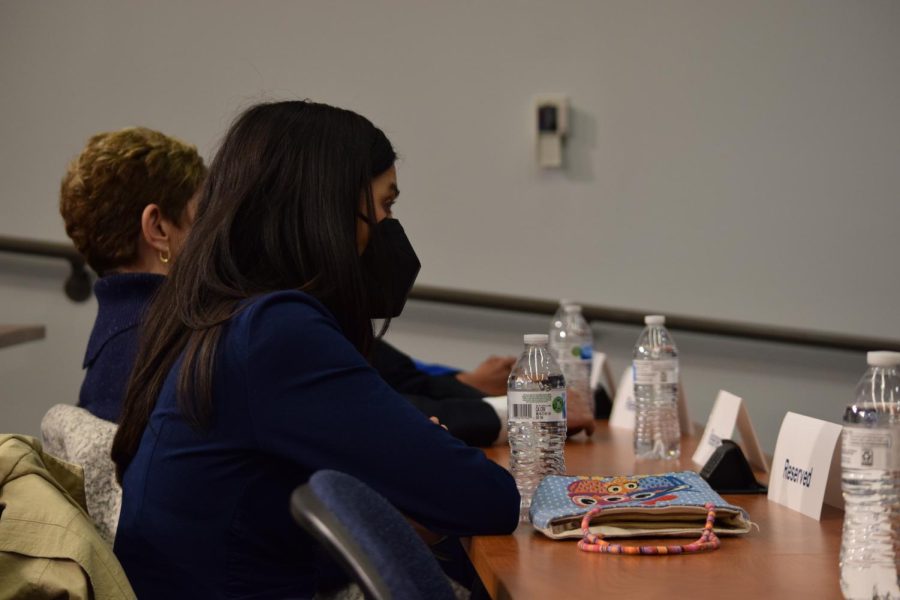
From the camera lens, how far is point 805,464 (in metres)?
1.73

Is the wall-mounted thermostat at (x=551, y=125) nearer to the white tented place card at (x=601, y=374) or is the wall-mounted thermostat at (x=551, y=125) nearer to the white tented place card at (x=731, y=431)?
the white tented place card at (x=601, y=374)

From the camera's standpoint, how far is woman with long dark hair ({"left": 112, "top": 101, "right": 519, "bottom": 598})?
1396mm

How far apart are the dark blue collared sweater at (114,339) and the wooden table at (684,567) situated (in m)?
0.84

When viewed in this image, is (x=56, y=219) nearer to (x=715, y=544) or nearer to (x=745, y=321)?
(x=745, y=321)

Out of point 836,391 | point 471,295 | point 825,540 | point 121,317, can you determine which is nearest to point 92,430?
point 121,317

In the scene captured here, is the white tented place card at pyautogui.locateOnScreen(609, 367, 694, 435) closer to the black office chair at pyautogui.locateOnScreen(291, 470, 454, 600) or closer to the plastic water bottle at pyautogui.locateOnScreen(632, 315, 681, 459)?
the plastic water bottle at pyautogui.locateOnScreen(632, 315, 681, 459)

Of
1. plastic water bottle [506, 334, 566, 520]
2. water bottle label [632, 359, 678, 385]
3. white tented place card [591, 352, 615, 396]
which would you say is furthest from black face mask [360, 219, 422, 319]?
white tented place card [591, 352, 615, 396]

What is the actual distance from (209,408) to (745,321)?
317 centimetres

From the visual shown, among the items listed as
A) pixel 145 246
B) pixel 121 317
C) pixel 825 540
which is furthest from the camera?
pixel 145 246

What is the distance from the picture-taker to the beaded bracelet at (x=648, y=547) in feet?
4.59

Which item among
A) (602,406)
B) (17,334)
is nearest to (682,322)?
(602,406)

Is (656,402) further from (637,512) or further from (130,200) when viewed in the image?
(130,200)

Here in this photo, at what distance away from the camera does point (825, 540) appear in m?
1.51

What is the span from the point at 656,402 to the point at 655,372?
0.30 feet
